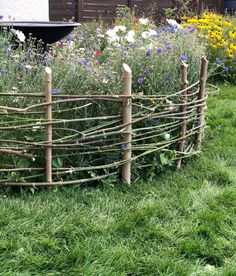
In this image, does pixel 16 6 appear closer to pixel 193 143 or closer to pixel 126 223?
pixel 193 143

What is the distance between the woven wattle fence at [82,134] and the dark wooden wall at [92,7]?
857 cm

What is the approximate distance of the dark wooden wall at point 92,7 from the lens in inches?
520

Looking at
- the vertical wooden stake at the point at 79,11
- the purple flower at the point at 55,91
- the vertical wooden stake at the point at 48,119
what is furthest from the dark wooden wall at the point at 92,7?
the vertical wooden stake at the point at 48,119

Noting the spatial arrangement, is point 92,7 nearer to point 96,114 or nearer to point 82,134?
point 96,114

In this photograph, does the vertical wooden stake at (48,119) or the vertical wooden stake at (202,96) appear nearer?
the vertical wooden stake at (48,119)

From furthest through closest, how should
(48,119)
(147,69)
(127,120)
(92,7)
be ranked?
(92,7) → (147,69) → (127,120) → (48,119)

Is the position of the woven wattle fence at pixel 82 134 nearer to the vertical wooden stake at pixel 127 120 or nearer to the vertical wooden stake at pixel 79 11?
the vertical wooden stake at pixel 127 120

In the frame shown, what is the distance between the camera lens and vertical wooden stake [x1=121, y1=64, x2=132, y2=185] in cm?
389

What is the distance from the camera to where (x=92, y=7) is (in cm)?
1391

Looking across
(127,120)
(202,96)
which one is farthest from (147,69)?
(202,96)

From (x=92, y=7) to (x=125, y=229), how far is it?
11.4 meters

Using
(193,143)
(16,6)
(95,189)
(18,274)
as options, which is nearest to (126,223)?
(95,189)

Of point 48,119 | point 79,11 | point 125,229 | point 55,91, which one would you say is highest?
point 55,91

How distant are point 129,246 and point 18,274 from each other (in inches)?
29.3
